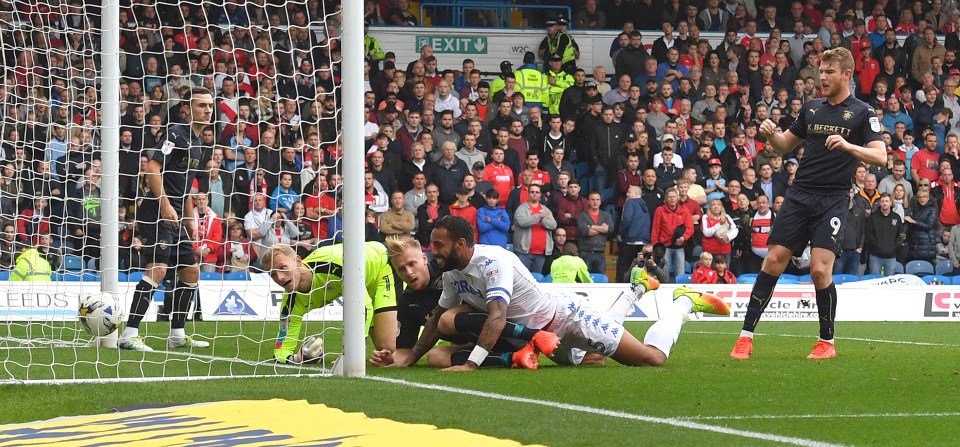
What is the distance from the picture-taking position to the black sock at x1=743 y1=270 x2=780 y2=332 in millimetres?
9672

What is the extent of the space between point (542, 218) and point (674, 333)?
9.56 metres

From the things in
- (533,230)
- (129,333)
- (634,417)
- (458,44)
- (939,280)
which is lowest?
(939,280)

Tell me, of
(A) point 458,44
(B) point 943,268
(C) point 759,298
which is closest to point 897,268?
(B) point 943,268

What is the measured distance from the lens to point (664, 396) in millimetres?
6895

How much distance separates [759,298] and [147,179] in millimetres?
4789

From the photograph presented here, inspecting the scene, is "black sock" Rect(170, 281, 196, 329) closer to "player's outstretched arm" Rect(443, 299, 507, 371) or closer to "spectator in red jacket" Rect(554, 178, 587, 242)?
"player's outstretched arm" Rect(443, 299, 507, 371)

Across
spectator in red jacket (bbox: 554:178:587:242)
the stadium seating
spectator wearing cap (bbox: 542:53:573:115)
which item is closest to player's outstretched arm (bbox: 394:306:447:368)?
spectator in red jacket (bbox: 554:178:587:242)

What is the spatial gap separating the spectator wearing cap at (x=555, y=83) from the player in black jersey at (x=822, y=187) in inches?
479

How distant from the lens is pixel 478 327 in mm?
8555

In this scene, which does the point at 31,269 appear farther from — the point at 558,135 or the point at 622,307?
the point at 558,135

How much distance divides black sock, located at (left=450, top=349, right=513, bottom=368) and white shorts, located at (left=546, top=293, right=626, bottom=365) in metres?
0.35

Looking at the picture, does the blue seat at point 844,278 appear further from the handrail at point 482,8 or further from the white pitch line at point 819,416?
the white pitch line at point 819,416

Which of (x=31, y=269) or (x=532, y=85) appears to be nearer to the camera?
(x=31, y=269)

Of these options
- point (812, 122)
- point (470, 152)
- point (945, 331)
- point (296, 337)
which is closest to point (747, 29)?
point (470, 152)
